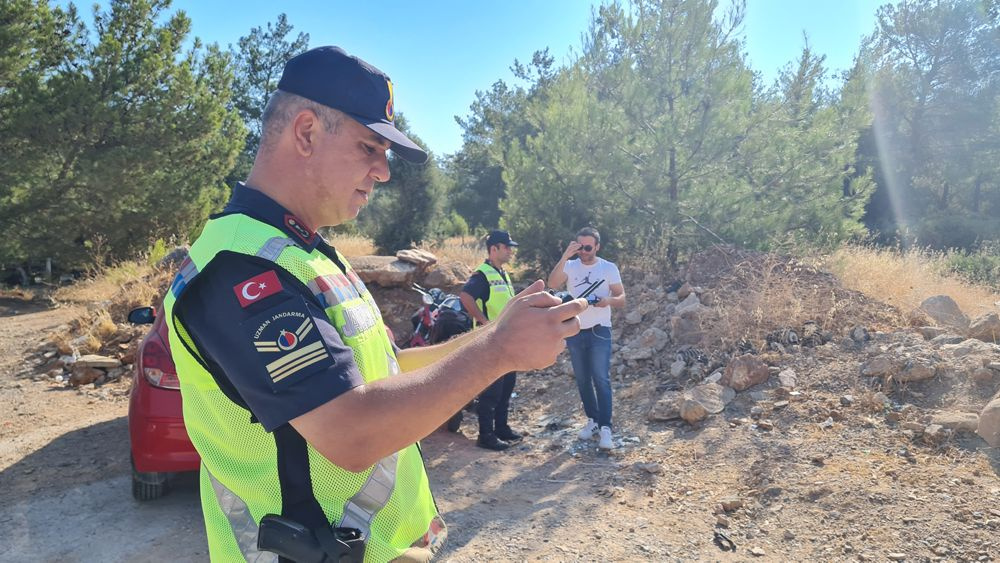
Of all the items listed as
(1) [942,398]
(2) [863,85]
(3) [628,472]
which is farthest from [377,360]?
(2) [863,85]

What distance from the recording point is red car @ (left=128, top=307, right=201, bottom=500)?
12.0 feet

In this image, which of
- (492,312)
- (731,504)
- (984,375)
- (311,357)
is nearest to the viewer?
(311,357)

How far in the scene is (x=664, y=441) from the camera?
5.51 m

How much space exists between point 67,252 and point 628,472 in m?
13.7

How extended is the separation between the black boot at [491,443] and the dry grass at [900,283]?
4990mm

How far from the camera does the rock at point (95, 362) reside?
6.65m

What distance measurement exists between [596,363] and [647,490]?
49.0 inches

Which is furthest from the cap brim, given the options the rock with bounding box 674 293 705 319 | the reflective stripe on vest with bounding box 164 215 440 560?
the rock with bounding box 674 293 705 319

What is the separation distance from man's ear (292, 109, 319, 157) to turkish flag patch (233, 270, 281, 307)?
0.34m

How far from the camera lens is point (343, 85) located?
1.27 meters

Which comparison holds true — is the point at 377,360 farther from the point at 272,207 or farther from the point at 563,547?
the point at 563,547

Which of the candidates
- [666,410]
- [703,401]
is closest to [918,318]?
[703,401]

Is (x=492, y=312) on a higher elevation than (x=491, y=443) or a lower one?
higher

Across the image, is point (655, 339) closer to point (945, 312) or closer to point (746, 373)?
point (746, 373)
